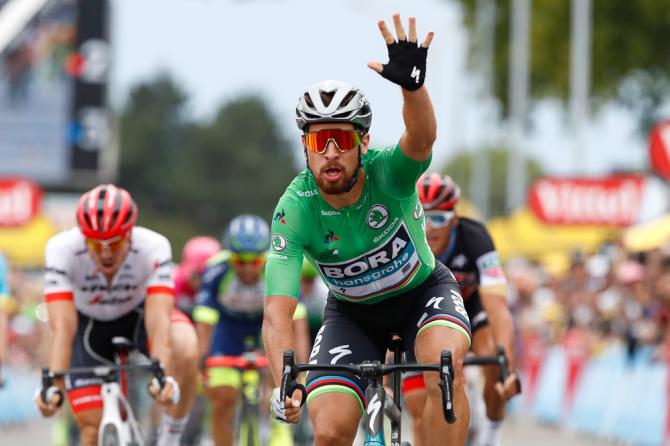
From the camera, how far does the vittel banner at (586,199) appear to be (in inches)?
1587

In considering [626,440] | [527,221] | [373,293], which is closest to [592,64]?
[527,221]

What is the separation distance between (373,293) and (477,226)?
9.75ft

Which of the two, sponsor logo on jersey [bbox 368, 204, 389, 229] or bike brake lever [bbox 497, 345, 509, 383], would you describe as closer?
sponsor logo on jersey [bbox 368, 204, 389, 229]

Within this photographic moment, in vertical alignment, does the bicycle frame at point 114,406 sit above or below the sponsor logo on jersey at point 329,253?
below

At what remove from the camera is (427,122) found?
23.0 feet

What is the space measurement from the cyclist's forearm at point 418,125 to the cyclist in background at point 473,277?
2.82m

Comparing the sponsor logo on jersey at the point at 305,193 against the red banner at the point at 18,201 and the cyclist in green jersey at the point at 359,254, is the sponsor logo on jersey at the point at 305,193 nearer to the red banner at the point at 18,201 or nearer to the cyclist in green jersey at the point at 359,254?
the cyclist in green jersey at the point at 359,254

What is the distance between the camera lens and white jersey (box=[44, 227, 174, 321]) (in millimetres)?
9578

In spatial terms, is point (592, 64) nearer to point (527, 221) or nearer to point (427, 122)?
point (527, 221)

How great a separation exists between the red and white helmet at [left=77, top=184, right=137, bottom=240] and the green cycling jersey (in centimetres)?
187

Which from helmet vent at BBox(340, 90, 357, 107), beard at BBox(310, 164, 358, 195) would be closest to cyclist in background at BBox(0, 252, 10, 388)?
beard at BBox(310, 164, 358, 195)

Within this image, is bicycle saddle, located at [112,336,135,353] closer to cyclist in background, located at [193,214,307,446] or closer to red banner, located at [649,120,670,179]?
cyclist in background, located at [193,214,307,446]

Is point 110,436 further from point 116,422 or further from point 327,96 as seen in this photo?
point 327,96

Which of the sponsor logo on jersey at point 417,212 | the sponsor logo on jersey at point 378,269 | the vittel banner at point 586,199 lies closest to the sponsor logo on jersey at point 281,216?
the sponsor logo on jersey at point 378,269
